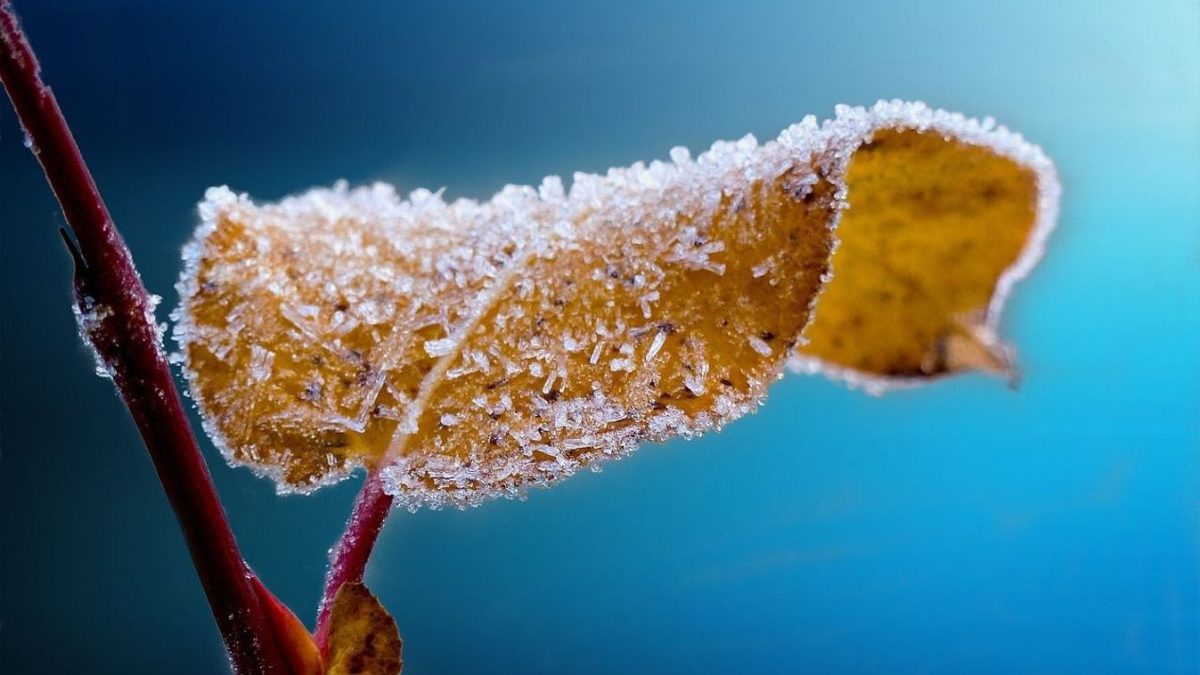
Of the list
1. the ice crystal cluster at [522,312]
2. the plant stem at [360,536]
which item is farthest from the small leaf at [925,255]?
the plant stem at [360,536]

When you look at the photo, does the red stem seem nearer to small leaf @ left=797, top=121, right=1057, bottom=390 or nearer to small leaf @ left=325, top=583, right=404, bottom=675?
small leaf @ left=325, top=583, right=404, bottom=675

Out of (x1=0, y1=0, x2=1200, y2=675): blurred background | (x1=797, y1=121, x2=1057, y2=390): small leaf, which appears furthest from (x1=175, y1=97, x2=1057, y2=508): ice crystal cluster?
(x1=0, y1=0, x2=1200, y2=675): blurred background

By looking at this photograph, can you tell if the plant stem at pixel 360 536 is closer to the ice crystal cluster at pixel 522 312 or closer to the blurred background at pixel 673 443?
the ice crystal cluster at pixel 522 312

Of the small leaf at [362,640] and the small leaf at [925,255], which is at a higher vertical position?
the small leaf at [925,255]

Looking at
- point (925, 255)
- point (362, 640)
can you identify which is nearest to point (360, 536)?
point (362, 640)

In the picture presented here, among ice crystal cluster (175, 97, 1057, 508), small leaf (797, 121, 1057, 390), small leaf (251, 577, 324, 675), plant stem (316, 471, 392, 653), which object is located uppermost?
small leaf (797, 121, 1057, 390)

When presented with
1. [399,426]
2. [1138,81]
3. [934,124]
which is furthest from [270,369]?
[1138,81]
